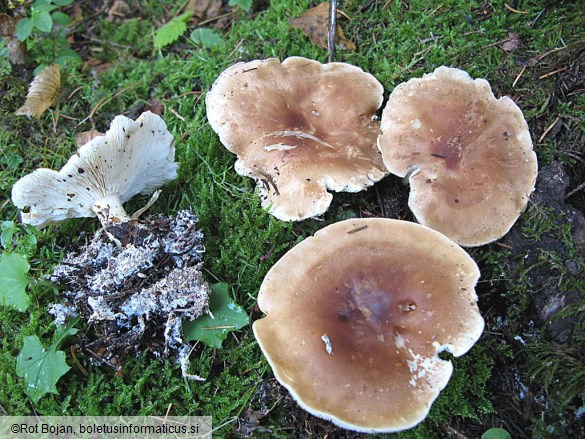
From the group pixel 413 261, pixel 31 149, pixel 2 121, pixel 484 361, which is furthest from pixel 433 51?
pixel 2 121

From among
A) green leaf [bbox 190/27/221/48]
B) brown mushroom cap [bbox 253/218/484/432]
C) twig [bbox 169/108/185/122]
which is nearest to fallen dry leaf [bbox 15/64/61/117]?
twig [bbox 169/108/185/122]

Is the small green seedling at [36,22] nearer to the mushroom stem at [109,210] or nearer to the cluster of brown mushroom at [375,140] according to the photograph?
the cluster of brown mushroom at [375,140]

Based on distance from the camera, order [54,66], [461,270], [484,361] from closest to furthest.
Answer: [461,270], [484,361], [54,66]

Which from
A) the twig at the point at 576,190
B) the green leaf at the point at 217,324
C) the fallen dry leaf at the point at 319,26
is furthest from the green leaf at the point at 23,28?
the twig at the point at 576,190

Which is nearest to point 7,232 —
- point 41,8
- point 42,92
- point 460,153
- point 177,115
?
point 42,92

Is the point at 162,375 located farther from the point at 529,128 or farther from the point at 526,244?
the point at 529,128

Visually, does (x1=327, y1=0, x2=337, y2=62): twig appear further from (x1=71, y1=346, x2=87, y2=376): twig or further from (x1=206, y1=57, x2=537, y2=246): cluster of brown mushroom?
(x1=71, y1=346, x2=87, y2=376): twig
